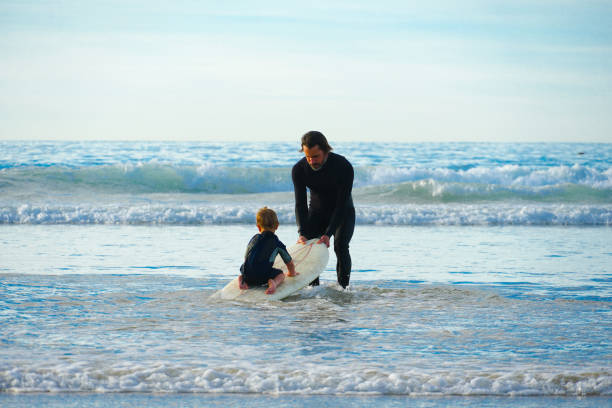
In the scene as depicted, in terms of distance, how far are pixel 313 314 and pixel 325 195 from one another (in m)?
1.24

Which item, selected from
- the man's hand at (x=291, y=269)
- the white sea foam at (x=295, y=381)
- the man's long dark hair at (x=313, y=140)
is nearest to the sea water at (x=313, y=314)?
the white sea foam at (x=295, y=381)

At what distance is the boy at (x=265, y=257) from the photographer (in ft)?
21.8

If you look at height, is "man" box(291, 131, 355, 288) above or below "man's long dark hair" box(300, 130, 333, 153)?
below

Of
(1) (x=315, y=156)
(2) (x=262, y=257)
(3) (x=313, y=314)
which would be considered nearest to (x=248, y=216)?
(2) (x=262, y=257)

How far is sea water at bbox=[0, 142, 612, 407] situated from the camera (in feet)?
13.8

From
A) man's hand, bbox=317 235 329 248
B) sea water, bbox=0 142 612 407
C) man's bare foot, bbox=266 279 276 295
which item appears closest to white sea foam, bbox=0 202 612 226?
sea water, bbox=0 142 612 407

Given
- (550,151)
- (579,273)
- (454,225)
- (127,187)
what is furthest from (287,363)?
(550,151)

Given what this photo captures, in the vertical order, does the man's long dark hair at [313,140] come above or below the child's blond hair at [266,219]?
above

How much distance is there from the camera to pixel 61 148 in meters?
37.5

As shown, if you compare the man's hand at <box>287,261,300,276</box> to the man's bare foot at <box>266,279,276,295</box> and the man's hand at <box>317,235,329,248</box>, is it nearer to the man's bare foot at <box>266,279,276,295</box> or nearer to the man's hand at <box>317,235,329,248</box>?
the man's bare foot at <box>266,279,276,295</box>

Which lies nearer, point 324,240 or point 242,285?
point 242,285

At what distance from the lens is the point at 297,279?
6902mm

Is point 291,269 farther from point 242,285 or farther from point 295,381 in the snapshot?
point 295,381

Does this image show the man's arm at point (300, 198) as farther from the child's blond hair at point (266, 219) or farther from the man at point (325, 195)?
the child's blond hair at point (266, 219)
